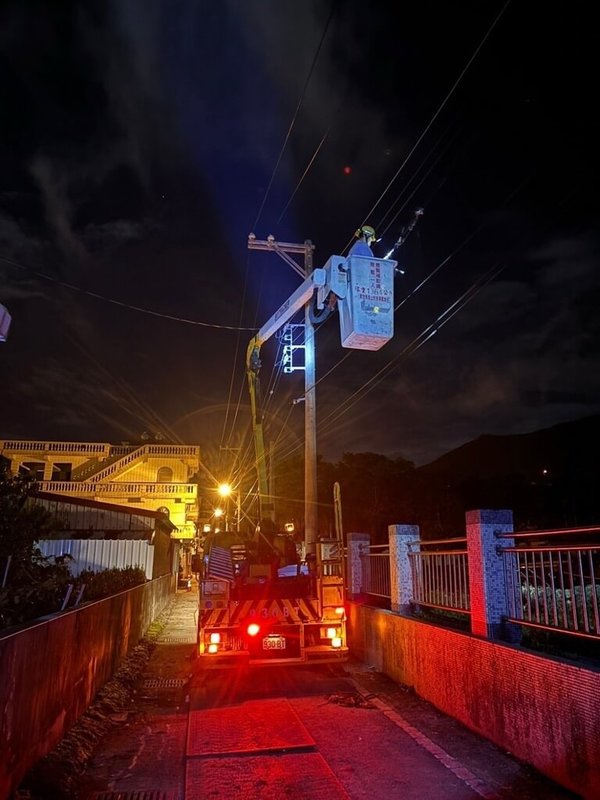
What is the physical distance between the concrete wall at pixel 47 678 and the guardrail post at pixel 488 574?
4.41 meters

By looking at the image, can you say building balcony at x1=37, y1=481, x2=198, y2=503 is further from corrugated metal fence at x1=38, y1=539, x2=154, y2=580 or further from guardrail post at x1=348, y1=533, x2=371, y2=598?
guardrail post at x1=348, y1=533, x2=371, y2=598

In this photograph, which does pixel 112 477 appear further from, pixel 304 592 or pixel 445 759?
pixel 445 759

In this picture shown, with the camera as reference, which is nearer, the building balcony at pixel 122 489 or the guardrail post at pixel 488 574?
the guardrail post at pixel 488 574

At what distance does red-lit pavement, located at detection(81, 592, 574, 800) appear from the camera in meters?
4.71

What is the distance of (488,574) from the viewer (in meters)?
6.36

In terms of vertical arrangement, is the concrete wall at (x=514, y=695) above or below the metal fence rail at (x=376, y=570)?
below

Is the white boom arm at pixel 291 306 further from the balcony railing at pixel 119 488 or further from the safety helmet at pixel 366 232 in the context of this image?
the balcony railing at pixel 119 488

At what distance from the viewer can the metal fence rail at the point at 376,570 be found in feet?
33.6

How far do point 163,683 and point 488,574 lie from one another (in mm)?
5681

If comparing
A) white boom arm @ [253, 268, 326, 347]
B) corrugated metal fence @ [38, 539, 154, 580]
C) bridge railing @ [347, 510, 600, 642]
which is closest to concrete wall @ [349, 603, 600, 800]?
bridge railing @ [347, 510, 600, 642]

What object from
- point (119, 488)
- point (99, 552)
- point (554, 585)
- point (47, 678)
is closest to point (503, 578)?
point (554, 585)

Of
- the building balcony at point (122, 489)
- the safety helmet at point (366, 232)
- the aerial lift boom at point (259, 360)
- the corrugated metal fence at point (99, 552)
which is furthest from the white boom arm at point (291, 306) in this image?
the building balcony at point (122, 489)

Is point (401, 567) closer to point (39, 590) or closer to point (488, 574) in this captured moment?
point (488, 574)

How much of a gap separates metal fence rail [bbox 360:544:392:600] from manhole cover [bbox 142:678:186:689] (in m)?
3.74
